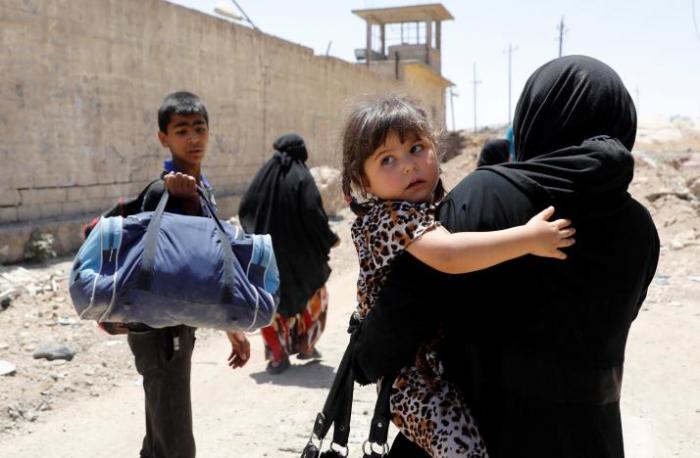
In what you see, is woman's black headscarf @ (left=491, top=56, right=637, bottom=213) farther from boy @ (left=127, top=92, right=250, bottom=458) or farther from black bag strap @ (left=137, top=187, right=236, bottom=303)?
boy @ (left=127, top=92, right=250, bottom=458)

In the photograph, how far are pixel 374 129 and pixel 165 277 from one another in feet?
2.84

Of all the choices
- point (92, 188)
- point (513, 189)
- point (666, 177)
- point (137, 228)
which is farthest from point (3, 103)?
point (666, 177)

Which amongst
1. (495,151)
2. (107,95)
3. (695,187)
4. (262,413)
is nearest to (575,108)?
(262,413)

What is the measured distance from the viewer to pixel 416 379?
1.46m

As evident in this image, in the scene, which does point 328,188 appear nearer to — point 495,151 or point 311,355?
point 495,151

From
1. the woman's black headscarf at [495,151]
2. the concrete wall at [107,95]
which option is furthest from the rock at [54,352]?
the woman's black headscarf at [495,151]

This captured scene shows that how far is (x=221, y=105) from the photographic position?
11.0 meters

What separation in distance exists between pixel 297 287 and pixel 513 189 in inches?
161

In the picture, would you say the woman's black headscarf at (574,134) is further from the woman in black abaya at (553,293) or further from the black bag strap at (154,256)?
the black bag strap at (154,256)

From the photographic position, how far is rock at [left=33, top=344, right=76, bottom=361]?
Answer: 16.5 ft

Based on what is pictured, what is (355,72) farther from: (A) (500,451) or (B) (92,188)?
(A) (500,451)

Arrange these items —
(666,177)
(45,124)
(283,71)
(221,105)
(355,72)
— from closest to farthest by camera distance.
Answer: (45,124) < (221,105) < (283,71) < (666,177) < (355,72)

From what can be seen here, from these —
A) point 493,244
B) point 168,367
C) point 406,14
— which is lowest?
point 168,367

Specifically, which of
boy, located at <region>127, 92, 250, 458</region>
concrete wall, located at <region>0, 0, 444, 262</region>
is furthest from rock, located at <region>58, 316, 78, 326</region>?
boy, located at <region>127, 92, 250, 458</region>
